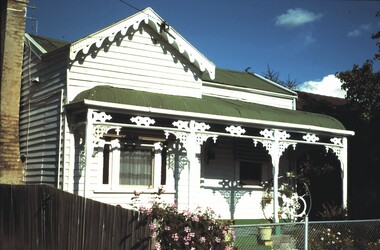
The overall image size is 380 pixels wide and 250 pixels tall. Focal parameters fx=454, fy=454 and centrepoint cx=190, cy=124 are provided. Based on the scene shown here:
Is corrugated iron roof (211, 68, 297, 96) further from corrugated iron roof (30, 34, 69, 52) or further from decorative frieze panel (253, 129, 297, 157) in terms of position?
corrugated iron roof (30, 34, 69, 52)

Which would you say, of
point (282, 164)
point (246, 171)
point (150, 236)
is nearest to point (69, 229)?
point (150, 236)

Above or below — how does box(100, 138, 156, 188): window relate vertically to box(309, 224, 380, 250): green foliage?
above

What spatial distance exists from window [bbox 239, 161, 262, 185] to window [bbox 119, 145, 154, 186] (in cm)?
387

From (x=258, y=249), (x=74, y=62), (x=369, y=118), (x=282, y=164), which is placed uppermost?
(x=74, y=62)

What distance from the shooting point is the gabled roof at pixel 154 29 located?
11305 millimetres

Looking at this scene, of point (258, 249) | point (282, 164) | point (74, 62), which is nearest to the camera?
point (258, 249)

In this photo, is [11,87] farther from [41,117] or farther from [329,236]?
[329,236]

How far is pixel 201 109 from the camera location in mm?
11820

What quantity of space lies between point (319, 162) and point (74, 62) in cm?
978

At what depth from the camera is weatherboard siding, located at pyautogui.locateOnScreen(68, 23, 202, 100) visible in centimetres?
1165

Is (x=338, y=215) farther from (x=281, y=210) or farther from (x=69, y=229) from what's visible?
(x=69, y=229)

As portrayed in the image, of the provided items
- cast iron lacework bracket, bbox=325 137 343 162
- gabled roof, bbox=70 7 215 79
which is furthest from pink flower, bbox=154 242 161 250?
cast iron lacework bracket, bbox=325 137 343 162

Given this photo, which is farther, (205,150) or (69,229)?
(205,150)

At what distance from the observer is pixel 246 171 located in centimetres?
1516
